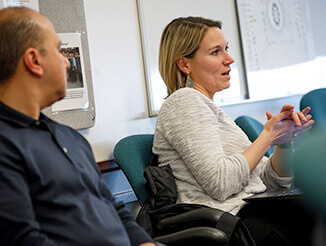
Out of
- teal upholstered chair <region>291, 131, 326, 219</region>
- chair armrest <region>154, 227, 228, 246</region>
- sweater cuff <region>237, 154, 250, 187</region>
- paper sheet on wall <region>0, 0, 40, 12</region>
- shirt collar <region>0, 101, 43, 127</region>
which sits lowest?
chair armrest <region>154, 227, 228, 246</region>

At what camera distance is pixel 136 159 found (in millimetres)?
1648

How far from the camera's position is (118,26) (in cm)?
209

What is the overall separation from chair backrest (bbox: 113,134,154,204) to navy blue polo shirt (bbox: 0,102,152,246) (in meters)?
0.58

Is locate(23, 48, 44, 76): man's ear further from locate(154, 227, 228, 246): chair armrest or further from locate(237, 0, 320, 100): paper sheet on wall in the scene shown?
locate(237, 0, 320, 100): paper sheet on wall

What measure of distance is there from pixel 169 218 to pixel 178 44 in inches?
30.9

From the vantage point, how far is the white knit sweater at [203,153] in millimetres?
1467

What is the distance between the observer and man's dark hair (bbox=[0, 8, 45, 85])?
0.88 meters

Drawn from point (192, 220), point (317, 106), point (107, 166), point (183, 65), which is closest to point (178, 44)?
point (183, 65)

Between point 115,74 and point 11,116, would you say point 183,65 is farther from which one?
point 11,116

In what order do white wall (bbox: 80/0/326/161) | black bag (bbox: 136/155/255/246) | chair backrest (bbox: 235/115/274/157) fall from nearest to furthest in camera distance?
black bag (bbox: 136/155/255/246) → white wall (bbox: 80/0/326/161) → chair backrest (bbox: 235/115/274/157)

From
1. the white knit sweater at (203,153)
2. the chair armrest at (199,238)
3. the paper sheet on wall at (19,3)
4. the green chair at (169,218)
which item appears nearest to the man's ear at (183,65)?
the white knit sweater at (203,153)

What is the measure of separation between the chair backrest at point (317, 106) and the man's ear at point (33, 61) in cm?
204

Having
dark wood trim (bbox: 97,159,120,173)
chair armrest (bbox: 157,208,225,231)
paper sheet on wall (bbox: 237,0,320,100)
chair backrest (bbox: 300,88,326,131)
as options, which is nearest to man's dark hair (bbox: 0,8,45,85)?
chair armrest (bbox: 157,208,225,231)

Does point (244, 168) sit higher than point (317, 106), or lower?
lower
